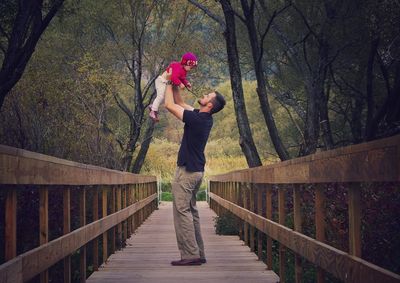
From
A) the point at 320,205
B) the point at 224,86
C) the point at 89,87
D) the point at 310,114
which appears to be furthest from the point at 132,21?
the point at 224,86

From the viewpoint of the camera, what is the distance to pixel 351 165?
4.44 meters

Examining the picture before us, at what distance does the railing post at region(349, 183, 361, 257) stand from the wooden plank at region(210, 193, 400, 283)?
0.06 m

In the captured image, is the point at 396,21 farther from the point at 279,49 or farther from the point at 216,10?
the point at 216,10

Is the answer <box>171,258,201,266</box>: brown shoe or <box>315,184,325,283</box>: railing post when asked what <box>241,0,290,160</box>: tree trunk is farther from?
<box>315,184,325,283</box>: railing post

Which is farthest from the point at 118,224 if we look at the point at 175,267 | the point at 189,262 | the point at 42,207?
the point at 42,207

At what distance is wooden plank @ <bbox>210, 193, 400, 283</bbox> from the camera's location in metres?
3.95

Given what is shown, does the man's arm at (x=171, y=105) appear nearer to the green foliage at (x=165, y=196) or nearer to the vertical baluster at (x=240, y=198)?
the vertical baluster at (x=240, y=198)

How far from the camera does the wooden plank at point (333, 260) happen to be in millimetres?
3949

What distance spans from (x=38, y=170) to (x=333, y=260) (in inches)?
74.3

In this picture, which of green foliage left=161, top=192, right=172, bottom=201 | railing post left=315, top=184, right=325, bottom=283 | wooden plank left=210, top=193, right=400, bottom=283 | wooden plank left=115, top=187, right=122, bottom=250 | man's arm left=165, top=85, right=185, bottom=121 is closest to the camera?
wooden plank left=210, top=193, right=400, bottom=283

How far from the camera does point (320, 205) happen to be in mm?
5660

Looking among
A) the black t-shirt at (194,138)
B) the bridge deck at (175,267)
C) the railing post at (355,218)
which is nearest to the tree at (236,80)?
the bridge deck at (175,267)

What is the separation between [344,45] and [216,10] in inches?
462

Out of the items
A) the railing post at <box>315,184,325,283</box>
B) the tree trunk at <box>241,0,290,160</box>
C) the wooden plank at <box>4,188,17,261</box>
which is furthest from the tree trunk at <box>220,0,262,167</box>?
the wooden plank at <box>4,188,17,261</box>
